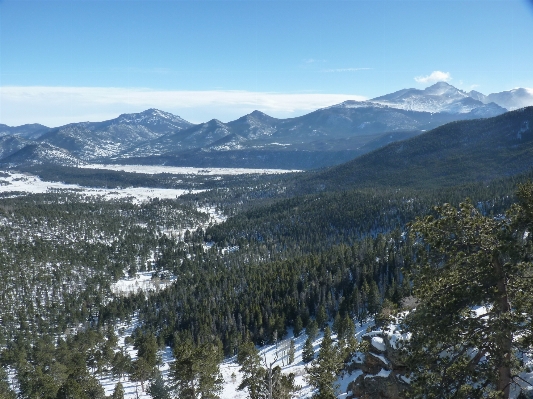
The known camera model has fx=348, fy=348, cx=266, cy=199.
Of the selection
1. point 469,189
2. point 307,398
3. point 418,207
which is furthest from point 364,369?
point 469,189

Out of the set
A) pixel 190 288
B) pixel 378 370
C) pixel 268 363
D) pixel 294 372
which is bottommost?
pixel 190 288

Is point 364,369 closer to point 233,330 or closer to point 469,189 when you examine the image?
point 233,330

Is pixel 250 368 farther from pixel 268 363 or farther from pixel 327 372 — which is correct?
pixel 268 363

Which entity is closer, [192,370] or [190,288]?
[192,370]

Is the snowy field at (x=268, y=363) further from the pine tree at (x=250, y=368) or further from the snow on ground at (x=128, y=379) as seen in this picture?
the pine tree at (x=250, y=368)

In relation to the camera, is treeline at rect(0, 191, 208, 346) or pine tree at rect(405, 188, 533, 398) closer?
pine tree at rect(405, 188, 533, 398)

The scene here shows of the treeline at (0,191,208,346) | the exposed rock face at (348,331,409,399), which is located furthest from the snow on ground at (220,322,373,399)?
the treeline at (0,191,208,346)

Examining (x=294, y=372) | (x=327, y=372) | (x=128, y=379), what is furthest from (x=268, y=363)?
(x=327, y=372)

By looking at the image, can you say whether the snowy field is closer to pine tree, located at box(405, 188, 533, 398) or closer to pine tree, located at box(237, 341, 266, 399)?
pine tree, located at box(237, 341, 266, 399)
